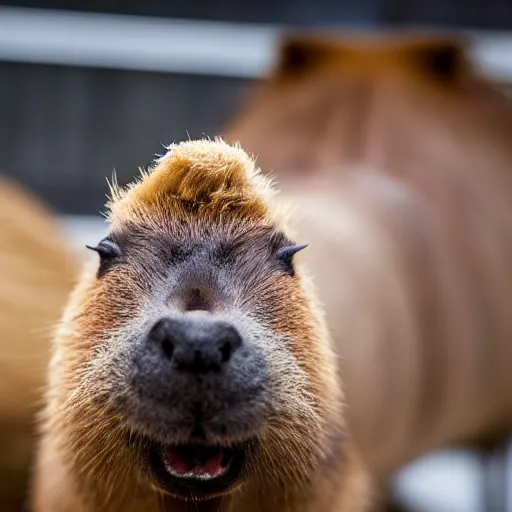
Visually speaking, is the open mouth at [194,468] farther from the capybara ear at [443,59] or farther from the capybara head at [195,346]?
the capybara ear at [443,59]

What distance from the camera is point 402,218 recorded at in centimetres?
88

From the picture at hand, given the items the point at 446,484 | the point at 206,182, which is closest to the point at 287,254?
the point at 206,182

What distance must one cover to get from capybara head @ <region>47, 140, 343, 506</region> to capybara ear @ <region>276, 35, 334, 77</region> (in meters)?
0.77

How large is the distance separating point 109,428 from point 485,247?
68 cm

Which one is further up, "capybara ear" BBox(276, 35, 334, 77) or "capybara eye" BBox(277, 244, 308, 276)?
"capybara ear" BBox(276, 35, 334, 77)

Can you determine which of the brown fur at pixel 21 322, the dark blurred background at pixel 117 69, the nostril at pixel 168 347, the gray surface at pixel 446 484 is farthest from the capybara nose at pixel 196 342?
the gray surface at pixel 446 484

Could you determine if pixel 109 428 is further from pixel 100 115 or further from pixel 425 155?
pixel 100 115

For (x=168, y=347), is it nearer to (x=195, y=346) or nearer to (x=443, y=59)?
(x=195, y=346)

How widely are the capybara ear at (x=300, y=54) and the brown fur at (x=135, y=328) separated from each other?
0.76 meters

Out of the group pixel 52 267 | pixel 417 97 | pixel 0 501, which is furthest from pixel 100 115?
pixel 0 501

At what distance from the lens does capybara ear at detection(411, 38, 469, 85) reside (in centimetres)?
115

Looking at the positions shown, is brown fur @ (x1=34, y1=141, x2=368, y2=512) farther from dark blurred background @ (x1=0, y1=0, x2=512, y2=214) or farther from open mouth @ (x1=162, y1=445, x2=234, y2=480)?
dark blurred background @ (x1=0, y1=0, x2=512, y2=214)

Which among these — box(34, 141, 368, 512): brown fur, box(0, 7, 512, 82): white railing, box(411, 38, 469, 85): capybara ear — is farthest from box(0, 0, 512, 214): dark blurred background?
box(34, 141, 368, 512): brown fur

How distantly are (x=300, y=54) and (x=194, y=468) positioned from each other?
2.86ft
